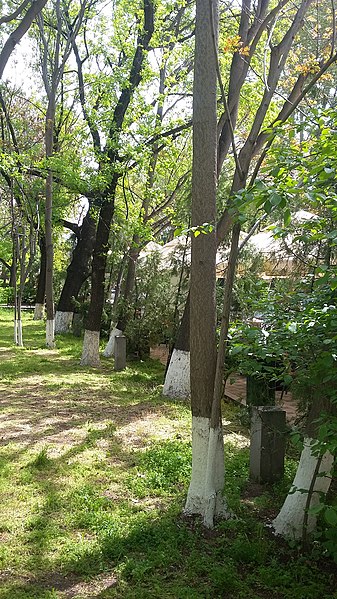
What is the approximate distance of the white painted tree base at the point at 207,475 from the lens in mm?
4262

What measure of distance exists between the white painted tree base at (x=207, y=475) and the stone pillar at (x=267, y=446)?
3.49 ft

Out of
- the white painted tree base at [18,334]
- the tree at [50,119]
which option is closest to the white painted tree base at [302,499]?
the tree at [50,119]

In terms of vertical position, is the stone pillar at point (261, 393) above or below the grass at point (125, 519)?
above

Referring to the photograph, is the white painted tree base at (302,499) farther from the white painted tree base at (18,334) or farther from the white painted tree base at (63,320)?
the white painted tree base at (63,320)

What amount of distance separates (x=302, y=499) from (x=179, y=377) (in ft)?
17.0

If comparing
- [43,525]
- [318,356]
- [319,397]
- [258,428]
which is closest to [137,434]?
[258,428]

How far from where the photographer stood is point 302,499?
4.14m

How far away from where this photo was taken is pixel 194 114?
448 centimetres

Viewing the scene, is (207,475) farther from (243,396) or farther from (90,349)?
(90,349)

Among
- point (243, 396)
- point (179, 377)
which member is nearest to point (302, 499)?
point (179, 377)

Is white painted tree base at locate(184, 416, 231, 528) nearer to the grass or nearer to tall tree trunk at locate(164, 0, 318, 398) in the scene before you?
the grass

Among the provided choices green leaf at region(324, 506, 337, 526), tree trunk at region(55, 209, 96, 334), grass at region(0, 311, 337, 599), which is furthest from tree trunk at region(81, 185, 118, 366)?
green leaf at region(324, 506, 337, 526)

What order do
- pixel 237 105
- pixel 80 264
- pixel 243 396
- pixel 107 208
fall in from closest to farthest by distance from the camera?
pixel 237 105 → pixel 243 396 → pixel 107 208 → pixel 80 264

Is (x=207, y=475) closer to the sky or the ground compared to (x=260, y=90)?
closer to the ground
